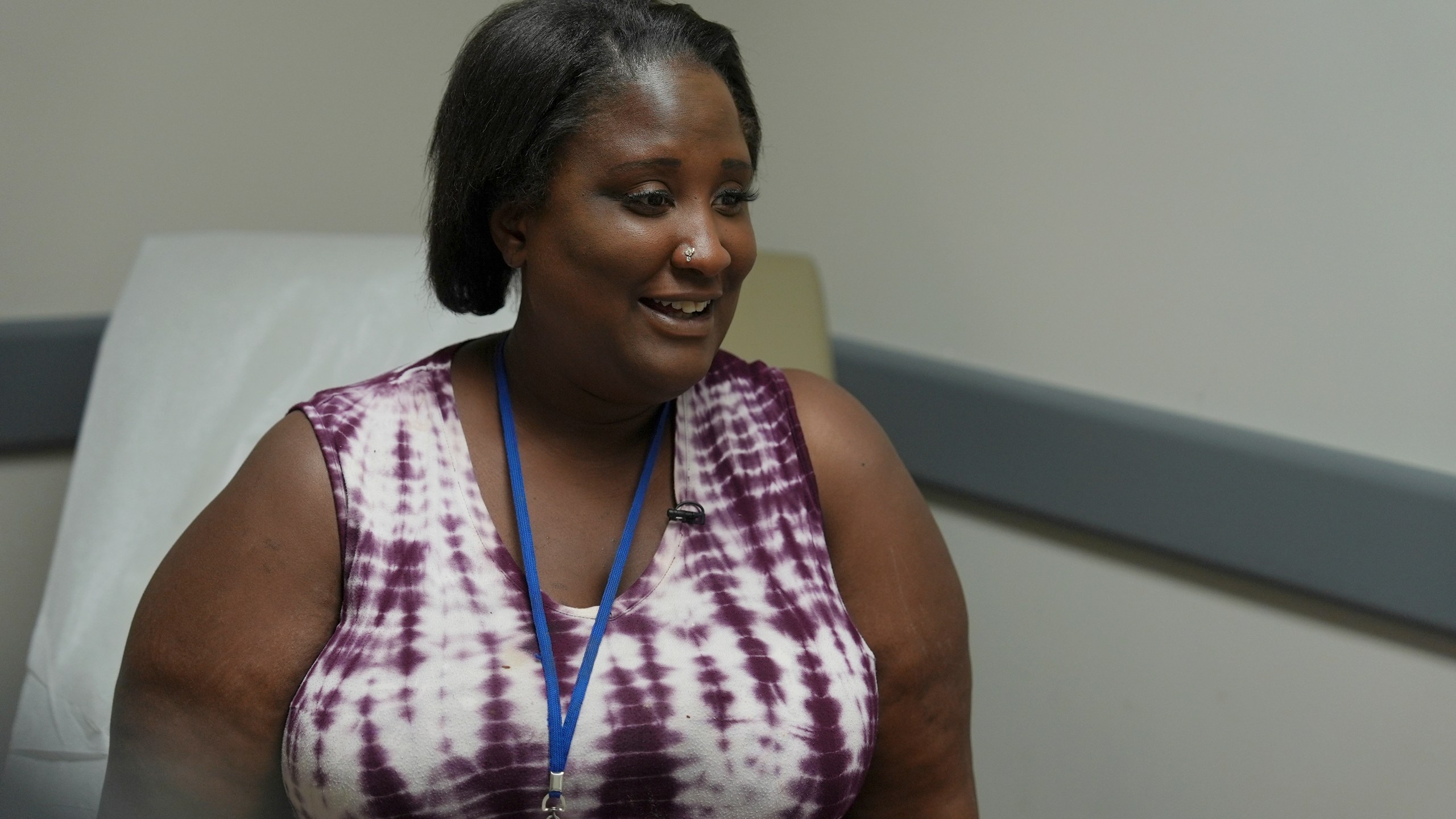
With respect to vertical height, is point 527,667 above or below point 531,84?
below

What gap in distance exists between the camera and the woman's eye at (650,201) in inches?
42.5

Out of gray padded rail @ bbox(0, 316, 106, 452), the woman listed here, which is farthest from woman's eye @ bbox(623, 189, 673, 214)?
gray padded rail @ bbox(0, 316, 106, 452)

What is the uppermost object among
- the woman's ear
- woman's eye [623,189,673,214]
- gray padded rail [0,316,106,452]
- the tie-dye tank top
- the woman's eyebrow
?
the woman's eyebrow

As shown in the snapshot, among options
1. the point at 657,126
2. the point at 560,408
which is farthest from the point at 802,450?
the point at 657,126

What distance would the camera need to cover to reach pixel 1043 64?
5.93ft

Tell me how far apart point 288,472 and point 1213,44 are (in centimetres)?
125

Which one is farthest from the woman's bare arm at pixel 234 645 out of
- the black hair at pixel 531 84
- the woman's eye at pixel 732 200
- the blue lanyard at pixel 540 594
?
the woman's eye at pixel 732 200

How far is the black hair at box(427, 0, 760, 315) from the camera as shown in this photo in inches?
43.2

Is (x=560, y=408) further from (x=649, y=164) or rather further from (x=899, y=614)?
(x=899, y=614)

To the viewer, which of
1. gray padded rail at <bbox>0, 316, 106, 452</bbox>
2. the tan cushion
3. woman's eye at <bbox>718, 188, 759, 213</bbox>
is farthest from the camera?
gray padded rail at <bbox>0, 316, 106, 452</bbox>

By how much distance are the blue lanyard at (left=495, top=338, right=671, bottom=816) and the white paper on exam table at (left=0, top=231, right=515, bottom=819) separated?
1.68 ft

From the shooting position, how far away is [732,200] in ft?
3.74

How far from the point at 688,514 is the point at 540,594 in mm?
164

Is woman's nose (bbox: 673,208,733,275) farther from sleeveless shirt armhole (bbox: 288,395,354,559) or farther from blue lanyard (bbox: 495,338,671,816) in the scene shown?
sleeveless shirt armhole (bbox: 288,395,354,559)
